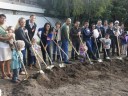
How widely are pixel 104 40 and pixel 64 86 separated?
17.9ft

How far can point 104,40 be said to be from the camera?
1266cm

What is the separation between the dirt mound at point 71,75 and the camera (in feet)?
23.0

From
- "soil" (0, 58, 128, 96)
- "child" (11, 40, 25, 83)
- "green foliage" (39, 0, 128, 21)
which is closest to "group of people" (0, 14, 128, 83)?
"child" (11, 40, 25, 83)

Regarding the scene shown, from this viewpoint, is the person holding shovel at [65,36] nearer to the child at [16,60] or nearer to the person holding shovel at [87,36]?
the person holding shovel at [87,36]

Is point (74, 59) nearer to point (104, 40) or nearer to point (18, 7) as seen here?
point (104, 40)

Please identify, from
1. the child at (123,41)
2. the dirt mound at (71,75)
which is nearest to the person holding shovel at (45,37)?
the dirt mound at (71,75)

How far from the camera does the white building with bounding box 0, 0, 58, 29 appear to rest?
60.7 feet

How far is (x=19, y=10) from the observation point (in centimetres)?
2078

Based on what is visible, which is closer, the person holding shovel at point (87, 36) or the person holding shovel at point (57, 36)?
the person holding shovel at point (57, 36)

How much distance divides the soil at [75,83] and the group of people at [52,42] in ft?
2.15

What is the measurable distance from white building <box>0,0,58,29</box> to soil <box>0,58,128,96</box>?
9.65 meters

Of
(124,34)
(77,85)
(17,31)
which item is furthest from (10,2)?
(77,85)

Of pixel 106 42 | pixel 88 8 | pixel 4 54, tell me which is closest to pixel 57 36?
pixel 106 42

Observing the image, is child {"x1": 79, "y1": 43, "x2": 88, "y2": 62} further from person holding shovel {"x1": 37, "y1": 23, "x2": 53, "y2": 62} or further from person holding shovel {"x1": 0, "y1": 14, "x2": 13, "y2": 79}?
person holding shovel {"x1": 0, "y1": 14, "x2": 13, "y2": 79}
